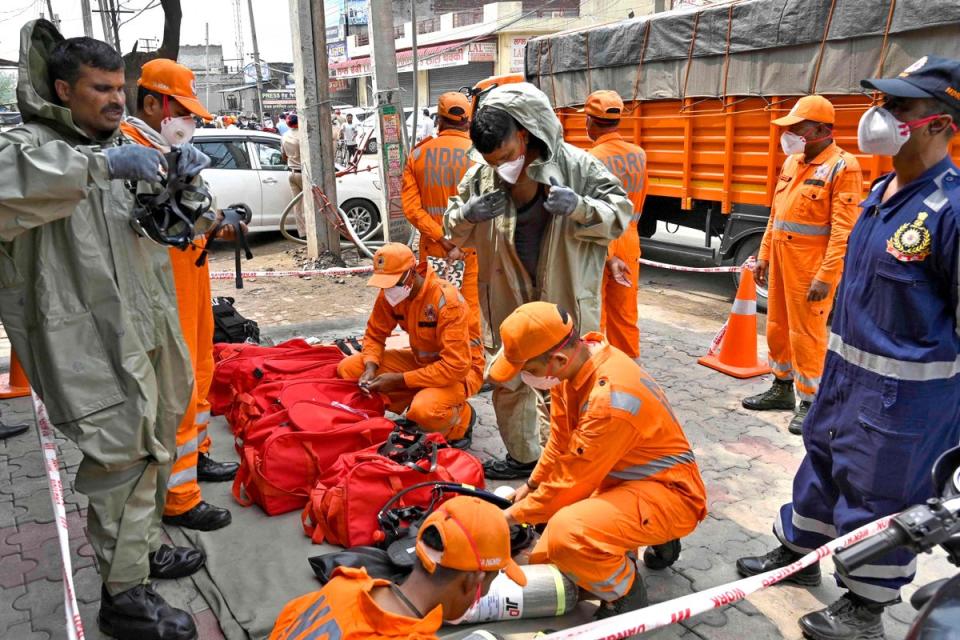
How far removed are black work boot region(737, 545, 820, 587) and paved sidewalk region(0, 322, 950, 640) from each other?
0.13 ft

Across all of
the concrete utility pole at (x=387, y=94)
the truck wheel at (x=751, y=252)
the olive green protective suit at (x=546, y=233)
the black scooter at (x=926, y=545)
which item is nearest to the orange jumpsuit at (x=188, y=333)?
the olive green protective suit at (x=546, y=233)

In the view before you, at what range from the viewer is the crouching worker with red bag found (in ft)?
5.37

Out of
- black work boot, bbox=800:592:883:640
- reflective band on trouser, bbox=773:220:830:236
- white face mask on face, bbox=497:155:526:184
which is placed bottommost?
black work boot, bbox=800:592:883:640

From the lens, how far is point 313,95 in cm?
922

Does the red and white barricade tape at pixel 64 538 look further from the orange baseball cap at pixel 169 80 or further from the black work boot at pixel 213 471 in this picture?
the orange baseball cap at pixel 169 80

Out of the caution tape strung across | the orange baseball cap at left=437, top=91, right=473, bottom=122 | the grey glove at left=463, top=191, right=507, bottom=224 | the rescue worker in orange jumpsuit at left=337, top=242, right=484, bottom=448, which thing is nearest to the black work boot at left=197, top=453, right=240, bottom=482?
the rescue worker in orange jumpsuit at left=337, top=242, right=484, bottom=448

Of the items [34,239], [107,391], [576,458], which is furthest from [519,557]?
[34,239]

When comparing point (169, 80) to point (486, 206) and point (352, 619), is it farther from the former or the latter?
point (352, 619)

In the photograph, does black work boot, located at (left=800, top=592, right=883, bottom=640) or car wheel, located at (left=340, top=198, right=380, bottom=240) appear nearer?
black work boot, located at (left=800, top=592, right=883, bottom=640)

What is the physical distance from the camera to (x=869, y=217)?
262cm

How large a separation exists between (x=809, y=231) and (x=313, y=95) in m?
6.72

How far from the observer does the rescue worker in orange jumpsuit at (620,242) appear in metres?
4.93

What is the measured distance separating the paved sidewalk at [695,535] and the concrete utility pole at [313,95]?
519 centimetres

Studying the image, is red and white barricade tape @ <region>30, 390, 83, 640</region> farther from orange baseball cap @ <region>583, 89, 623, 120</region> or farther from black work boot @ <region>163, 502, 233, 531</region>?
orange baseball cap @ <region>583, 89, 623, 120</region>
